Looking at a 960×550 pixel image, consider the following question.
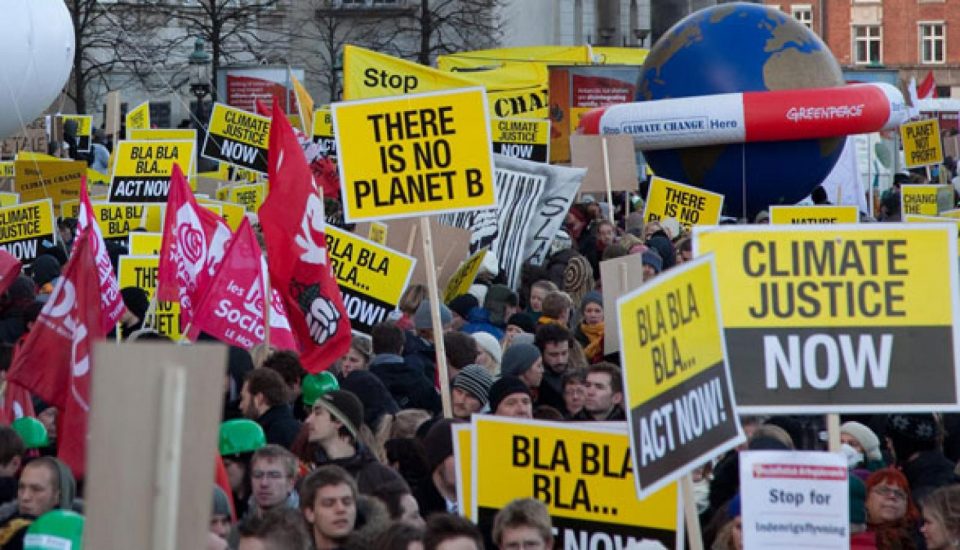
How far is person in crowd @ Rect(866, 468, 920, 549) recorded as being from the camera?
7.57 meters

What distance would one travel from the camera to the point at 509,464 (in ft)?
23.7

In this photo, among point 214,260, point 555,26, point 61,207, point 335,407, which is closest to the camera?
point 335,407

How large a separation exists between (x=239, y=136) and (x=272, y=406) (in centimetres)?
1118

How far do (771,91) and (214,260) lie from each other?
10.6 meters

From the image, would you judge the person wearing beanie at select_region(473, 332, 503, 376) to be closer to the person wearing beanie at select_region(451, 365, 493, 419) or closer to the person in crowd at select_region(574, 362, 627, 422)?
the person wearing beanie at select_region(451, 365, 493, 419)

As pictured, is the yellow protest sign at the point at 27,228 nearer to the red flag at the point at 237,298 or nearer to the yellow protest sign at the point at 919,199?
the red flag at the point at 237,298

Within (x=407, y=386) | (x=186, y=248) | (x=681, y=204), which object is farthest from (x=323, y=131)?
(x=407, y=386)

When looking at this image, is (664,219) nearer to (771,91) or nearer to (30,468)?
(771,91)

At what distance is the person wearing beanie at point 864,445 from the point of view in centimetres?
889

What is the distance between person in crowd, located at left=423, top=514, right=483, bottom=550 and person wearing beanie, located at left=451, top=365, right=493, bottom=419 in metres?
3.12

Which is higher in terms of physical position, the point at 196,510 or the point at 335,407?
the point at 196,510

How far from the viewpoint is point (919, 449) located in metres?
8.88

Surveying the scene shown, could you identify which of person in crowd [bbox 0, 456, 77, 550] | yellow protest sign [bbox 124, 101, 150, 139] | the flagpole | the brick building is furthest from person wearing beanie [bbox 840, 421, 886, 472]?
the brick building

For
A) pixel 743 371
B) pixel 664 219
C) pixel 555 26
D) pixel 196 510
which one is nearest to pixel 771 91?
pixel 664 219
